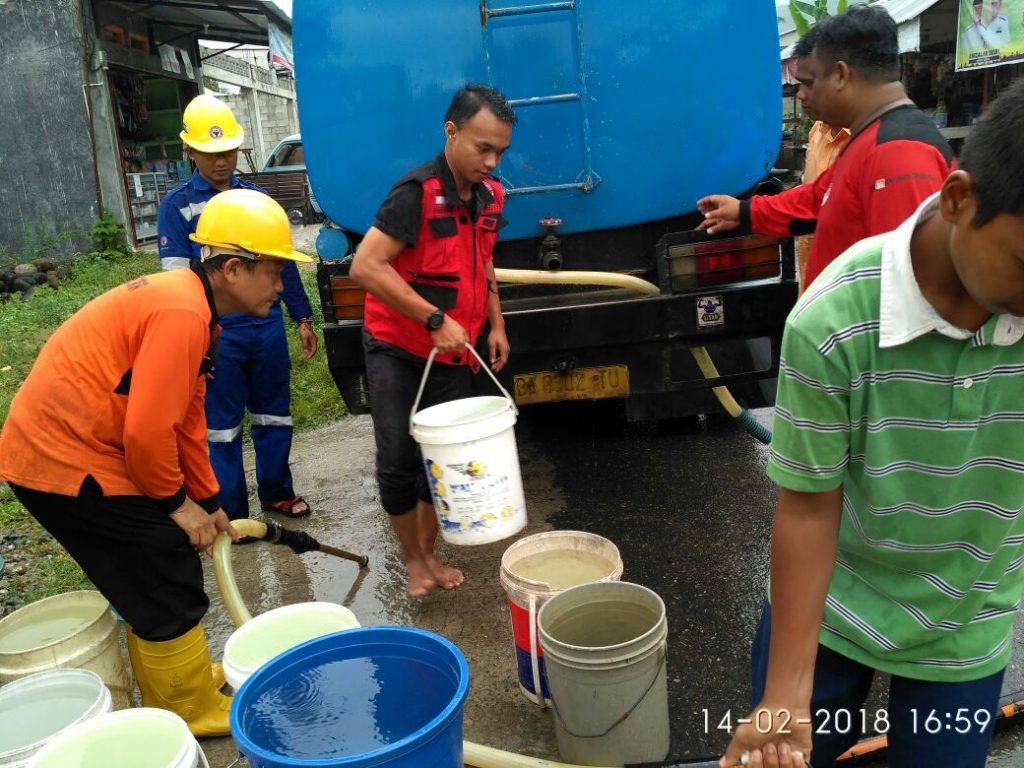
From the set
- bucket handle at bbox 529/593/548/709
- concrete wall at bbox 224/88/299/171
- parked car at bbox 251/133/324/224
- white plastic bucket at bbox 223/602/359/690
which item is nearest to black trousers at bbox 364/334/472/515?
white plastic bucket at bbox 223/602/359/690

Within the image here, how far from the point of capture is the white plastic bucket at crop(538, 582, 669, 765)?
205 centimetres

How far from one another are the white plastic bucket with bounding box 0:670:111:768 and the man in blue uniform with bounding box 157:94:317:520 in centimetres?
176

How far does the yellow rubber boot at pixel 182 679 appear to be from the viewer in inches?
98.9

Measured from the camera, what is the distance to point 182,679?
8.32 feet

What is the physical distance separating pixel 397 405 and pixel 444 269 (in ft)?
1.81

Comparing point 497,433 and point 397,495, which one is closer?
point 497,433

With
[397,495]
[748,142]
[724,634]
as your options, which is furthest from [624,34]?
[724,634]

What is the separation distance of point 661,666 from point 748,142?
2463mm

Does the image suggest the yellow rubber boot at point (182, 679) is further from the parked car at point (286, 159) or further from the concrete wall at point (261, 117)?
the concrete wall at point (261, 117)

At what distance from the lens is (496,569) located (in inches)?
142

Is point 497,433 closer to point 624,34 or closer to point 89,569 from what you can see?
point 89,569

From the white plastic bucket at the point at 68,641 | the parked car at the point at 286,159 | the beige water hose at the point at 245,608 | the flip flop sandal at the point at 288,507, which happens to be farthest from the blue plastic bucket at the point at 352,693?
the parked car at the point at 286,159

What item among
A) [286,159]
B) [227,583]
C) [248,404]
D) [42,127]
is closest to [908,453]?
[227,583]

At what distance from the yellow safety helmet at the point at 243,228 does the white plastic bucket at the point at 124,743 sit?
127 cm
